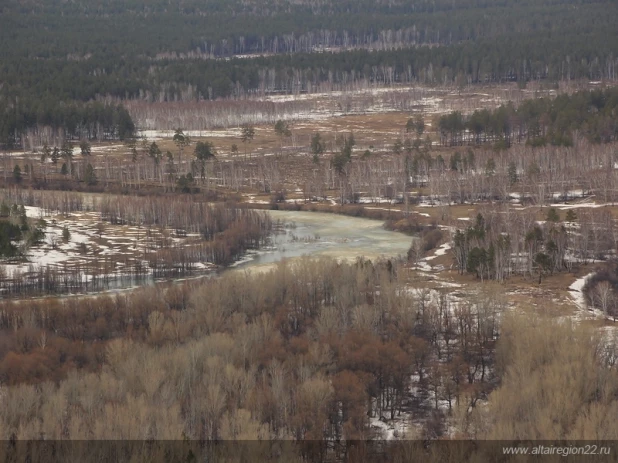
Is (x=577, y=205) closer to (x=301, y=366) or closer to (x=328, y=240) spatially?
(x=328, y=240)

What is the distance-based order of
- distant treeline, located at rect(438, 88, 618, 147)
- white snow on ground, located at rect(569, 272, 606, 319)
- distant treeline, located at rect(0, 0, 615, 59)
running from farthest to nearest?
distant treeline, located at rect(0, 0, 615, 59) → distant treeline, located at rect(438, 88, 618, 147) → white snow on ground, located at rect(569, 272, 606, 319)

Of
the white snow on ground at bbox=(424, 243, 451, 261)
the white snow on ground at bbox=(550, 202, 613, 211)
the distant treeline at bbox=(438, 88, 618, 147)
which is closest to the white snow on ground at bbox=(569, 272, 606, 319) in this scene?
the white snow on ground at bbox=(424, 243, 451, 261)

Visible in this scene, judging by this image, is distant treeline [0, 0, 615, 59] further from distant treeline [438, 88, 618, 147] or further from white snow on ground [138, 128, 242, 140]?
distant treeline [438, 88, 618, 147]

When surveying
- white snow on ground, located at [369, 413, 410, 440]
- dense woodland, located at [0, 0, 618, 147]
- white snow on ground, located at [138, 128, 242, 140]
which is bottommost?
white snow on ground, located at [369, 413, 410, 440]

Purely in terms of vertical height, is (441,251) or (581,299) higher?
(441,251)

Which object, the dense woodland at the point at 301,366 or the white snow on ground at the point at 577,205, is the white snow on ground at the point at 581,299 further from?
the white snow on ground at the point at 577,205

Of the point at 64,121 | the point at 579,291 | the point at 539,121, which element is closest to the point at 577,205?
the point at 579,291

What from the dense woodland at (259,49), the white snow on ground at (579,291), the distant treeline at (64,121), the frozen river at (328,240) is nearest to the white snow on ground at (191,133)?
the distant treeline at (64,121)

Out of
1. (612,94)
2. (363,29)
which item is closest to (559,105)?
(612,94)
